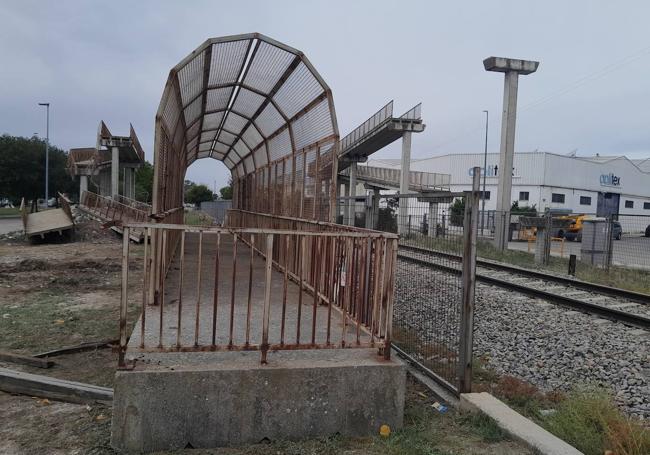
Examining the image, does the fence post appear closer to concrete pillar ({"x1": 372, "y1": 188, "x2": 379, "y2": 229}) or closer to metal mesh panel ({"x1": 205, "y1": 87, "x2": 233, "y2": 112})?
concrete pillar ({"x1": 372, "y1": 188, "x2": 379, "y2": 229})

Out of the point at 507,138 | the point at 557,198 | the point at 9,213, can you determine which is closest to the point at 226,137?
the point at 507,138

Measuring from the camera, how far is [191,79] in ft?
23.4

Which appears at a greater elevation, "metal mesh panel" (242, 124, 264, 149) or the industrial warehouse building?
the industrial warehouse building

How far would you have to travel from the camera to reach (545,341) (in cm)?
696

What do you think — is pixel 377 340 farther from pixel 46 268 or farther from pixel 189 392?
pixel 46 268

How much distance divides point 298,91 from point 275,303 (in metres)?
3.45

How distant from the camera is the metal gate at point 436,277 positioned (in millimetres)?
4523

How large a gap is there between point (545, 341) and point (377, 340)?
370 centimetres

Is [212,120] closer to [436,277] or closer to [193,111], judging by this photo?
[193,111]

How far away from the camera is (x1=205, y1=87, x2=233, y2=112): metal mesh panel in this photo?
9.19 metres

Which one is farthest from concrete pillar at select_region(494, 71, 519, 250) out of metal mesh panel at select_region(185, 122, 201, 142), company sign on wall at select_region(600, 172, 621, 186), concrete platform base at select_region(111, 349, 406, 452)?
company sign on wall at select_region(600, 172, 621, 186)

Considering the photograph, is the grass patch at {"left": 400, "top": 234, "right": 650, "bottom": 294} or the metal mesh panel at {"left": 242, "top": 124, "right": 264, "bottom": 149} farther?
the metal mesh panel at {"left": 242, "top": 124, "right": 264, "bottom": 149}

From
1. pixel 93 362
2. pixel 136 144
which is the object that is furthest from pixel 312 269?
pixel 136 144

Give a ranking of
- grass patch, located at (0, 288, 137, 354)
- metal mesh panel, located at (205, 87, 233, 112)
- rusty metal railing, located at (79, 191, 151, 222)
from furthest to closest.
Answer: rusty metal railing, located at (79, 191, 151, 222) → metal mesh panel, located at (205, 87, 233, 112) → grass patch, located at (0, 288, 137, 354)
